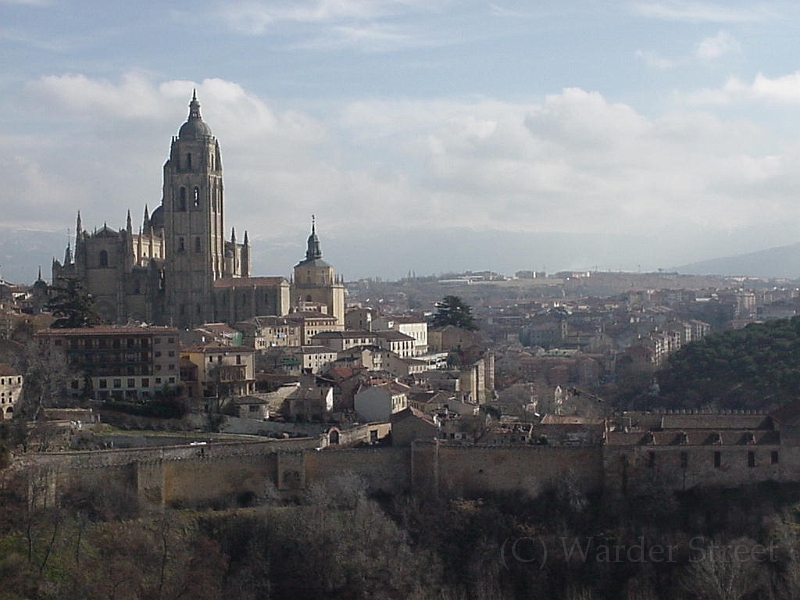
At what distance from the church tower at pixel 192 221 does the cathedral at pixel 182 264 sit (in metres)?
0.05

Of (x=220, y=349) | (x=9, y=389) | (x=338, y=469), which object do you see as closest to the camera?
(x=338, y=469)

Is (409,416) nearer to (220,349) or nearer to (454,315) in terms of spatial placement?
(220,349)

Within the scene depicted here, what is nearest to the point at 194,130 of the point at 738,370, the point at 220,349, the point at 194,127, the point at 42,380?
the point at 194,127

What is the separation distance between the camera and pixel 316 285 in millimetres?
73500

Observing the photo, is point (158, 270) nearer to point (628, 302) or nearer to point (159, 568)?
point (159, 568)

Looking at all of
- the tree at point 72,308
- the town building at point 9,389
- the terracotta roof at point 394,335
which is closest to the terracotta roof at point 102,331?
the tree at point 72,308

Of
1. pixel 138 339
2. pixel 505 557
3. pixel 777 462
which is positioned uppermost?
pixel 138 339

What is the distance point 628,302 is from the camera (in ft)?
→ 516

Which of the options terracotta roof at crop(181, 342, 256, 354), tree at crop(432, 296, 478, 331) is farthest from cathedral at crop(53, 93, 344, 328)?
terracotta roof at crop(181, 342, 256, 354)

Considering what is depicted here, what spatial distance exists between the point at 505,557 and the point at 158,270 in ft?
119

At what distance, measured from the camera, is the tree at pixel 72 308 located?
52375mm

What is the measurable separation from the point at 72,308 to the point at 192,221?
52.1ft

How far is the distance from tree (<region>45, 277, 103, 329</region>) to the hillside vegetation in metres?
25.4

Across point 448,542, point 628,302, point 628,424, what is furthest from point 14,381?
point 628,302
